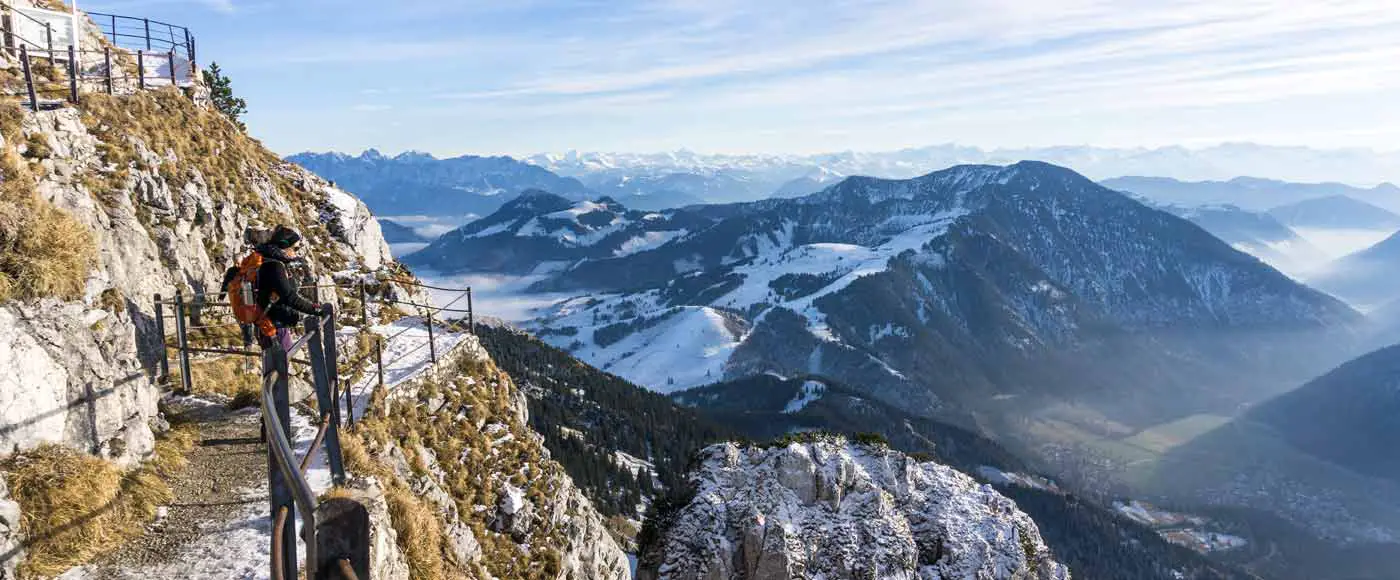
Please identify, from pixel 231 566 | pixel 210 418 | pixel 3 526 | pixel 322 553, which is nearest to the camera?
pixel 322 553

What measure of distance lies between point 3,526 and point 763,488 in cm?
3475

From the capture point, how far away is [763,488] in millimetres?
40750

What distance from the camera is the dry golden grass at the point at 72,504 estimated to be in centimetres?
1069

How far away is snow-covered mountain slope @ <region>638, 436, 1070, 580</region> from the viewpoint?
37.3 m

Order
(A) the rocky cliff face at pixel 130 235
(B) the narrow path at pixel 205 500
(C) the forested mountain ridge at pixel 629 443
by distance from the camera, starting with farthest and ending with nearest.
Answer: (C) the forested mountain ridge at pixel 629 443 < (A) the rocky cliff face at pixel 130 235 < (B) the narrow path at pixel 205 500

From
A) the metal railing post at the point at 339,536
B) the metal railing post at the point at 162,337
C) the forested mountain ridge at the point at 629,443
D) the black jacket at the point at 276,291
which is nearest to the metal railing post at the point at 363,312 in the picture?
the metal railing post at the point at 162,337

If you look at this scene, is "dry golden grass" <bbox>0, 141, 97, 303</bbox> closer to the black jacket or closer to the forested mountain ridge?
the black jacket

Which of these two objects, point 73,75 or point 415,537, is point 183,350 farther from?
point 73,75

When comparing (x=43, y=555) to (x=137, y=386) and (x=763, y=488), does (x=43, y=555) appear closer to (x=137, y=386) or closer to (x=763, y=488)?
(x=137, y=386)

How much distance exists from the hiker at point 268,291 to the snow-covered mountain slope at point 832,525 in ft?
96.1

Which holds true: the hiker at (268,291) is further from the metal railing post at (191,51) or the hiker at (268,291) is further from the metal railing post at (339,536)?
the metal railing post at (191,51)

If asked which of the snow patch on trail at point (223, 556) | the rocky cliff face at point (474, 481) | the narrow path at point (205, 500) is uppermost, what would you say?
the narrow path at point (205, 500)

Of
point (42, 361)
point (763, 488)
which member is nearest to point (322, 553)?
point (42, 361)

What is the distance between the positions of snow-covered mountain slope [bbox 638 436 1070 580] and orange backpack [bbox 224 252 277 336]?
95.8 ft
